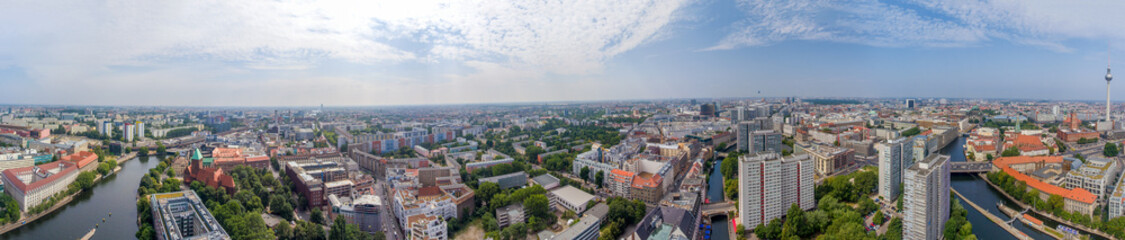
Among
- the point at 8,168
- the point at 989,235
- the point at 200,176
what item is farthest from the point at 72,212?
the point at 989,235

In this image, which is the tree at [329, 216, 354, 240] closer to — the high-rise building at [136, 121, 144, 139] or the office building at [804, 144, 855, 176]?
the office building at [804, 144, 855, 176]

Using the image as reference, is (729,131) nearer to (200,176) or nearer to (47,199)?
(200,176)

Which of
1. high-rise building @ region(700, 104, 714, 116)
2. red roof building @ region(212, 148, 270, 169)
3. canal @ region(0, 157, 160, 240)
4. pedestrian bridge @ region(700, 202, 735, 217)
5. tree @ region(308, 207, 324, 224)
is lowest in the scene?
canal @ region(0, 157, 160, 240)

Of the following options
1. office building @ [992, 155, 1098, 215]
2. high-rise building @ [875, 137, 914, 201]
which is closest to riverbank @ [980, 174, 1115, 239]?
office building @ [992, 155, 1098, 215]

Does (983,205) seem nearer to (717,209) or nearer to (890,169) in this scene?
(890,169)

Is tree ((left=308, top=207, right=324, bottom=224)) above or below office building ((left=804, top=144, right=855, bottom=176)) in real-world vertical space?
below

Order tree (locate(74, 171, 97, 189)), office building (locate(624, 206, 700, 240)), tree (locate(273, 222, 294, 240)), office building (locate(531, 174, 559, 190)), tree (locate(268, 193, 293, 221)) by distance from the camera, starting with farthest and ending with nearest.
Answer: tree (locate(74, 171, 97, 189)) → office building (locate(531, 174, 559, 190)) → tree (locate(268, 193, 293, 221)) → tree (locate(273, 222, 294, 240)) → office building (locate(624, 206, 700, 240))

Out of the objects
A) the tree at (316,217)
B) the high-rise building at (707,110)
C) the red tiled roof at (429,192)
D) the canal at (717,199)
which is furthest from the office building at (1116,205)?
the high-rise building at (707,110)

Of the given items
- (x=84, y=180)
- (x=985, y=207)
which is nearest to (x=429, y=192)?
(x=84, y=180)
